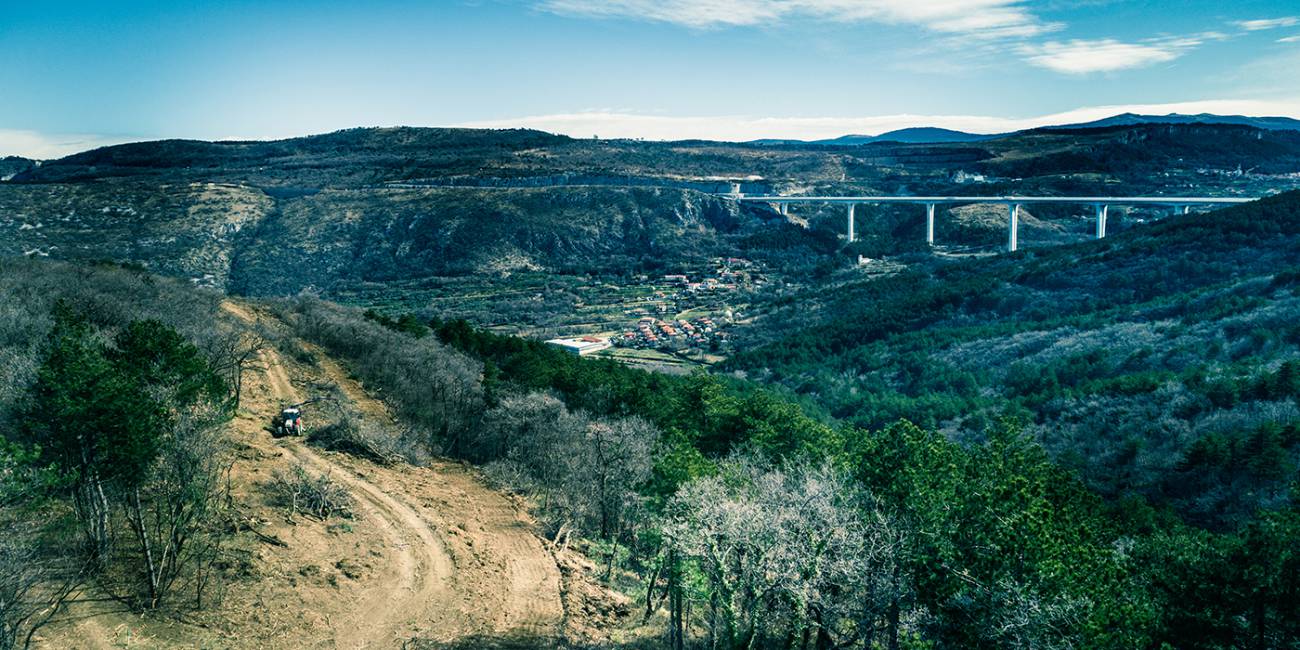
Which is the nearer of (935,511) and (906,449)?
(935,511)

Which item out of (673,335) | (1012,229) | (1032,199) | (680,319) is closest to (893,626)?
(673,335)

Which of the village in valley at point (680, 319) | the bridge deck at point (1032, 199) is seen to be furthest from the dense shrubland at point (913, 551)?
the bridge deck at point (1032, 199)

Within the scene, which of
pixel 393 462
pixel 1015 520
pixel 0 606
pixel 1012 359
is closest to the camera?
pixel 0 606

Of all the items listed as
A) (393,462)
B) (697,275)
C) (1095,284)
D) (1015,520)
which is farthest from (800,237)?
(1015,520)

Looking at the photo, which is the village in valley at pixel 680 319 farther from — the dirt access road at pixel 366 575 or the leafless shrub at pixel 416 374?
the dirt access road at pixel 366 575

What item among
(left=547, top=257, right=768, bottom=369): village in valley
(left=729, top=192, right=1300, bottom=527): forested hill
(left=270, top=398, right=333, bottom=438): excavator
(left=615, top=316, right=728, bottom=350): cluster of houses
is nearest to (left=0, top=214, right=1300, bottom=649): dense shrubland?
(left=729, top=192, right=1300, bottom=527): forested hill

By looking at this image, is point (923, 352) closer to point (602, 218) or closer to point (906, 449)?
point (906, 449)
